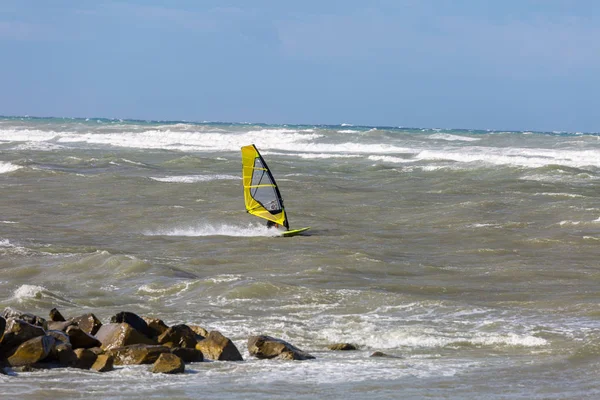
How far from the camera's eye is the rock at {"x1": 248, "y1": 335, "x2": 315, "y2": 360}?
894 cm

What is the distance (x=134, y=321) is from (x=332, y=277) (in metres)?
5.14

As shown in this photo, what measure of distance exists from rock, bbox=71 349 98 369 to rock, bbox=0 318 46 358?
0.43m

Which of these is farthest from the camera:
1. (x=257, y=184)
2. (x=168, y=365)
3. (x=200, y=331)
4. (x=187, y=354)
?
(x=257, y=184)

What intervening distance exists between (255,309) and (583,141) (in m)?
51.2

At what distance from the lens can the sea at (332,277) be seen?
8133 mm

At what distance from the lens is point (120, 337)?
8.81 meters

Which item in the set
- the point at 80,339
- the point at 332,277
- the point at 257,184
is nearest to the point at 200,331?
the point at 80,339

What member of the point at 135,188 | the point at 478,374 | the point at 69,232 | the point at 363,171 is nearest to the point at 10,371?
the point at 478,374

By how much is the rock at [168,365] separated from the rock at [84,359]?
557 millimetres

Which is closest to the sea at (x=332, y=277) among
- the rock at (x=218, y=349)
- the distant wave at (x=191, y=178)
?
the distant wave at (x=191, y=178)

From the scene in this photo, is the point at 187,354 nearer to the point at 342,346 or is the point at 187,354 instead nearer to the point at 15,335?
the point at 15,335

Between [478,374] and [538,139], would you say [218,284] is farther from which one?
[538,139]

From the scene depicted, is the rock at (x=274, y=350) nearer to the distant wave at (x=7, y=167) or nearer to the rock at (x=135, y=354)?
the rock at (x=135, y=354)

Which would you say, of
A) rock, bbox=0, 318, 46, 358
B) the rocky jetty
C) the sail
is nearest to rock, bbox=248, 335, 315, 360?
the rocky jetty
